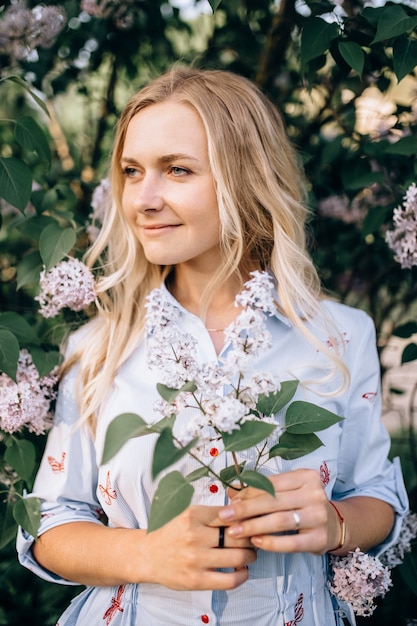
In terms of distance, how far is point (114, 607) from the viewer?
1548 mm

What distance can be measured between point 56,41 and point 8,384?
4.33 feet

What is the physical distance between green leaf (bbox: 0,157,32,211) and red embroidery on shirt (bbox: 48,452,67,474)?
0.63 m

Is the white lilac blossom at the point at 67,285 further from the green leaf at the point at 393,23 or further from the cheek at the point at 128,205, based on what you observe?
the green leaf at the point at 393,23

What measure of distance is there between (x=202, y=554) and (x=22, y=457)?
1.96 ft

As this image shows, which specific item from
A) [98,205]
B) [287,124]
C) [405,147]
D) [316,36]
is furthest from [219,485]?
[287,124]

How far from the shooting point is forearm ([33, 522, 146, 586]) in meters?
1.42

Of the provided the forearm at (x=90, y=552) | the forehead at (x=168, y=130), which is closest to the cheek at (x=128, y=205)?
the forehead at (x=168, y=130)

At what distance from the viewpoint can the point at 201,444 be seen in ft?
3.66

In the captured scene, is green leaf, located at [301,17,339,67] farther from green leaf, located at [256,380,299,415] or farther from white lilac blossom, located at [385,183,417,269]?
green leaf, located at [256,380,299,415]

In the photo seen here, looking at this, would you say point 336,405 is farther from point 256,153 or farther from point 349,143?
point 349,143

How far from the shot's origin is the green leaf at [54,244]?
Answer: 5.30 feet

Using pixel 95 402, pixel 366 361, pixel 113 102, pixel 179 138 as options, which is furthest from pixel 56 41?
pixel 366 361

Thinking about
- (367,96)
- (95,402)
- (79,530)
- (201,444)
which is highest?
(367,96)

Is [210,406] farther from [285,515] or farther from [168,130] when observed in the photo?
[168,130]
